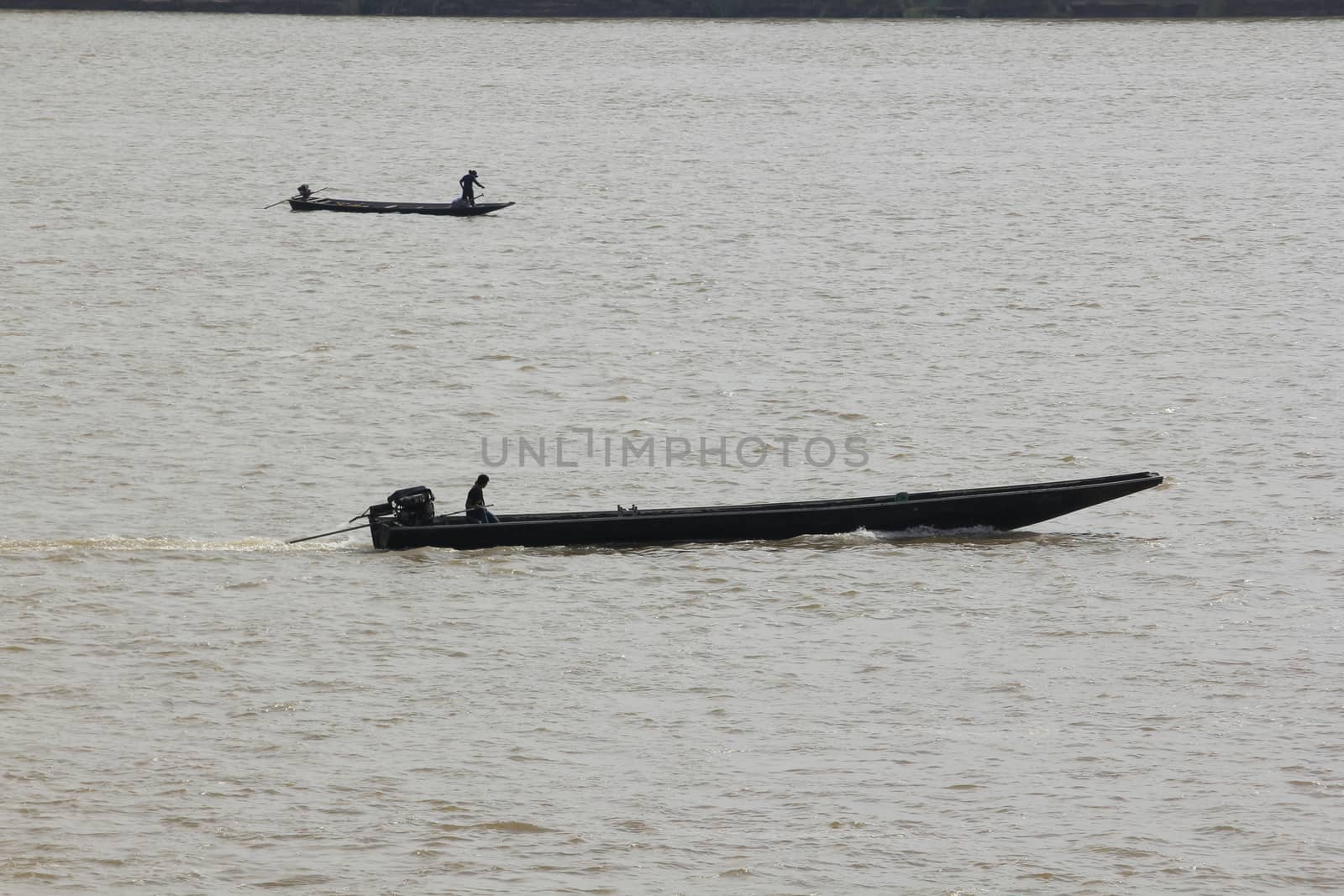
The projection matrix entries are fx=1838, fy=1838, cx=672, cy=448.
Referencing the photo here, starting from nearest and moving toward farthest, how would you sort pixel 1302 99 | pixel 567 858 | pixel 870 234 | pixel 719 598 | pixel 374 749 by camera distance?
1. pixel 567 858
2. pixel 374 749
3. pixel 719 598
4. pixel 870 234
5. pixel 1302 99

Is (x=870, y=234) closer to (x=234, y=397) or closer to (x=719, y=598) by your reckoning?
(x=234, y=397)

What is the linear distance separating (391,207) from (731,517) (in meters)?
33.3

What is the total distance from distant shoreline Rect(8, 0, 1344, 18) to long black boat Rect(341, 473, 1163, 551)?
10387cm

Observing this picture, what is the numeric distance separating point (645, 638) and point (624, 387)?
1392 centimetres

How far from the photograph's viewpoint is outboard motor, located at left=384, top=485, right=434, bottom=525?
24.7m

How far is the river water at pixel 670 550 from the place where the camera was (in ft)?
56.9

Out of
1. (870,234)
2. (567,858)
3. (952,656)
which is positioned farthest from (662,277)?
(567,858)

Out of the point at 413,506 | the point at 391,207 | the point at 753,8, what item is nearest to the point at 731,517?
the point at 413,506

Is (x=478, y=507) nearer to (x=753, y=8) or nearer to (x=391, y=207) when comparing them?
(x=391, y=207)

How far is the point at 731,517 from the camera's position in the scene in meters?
25.0

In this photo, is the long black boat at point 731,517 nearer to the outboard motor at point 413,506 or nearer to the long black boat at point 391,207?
the outboard motor at point 413,506

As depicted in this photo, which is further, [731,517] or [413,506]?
[731,517]

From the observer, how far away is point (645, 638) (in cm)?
2231

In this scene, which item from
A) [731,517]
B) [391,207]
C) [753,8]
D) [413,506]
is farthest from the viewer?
[753,8]
